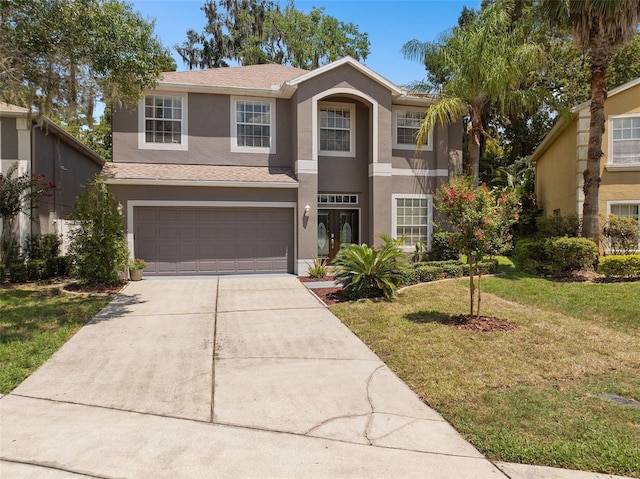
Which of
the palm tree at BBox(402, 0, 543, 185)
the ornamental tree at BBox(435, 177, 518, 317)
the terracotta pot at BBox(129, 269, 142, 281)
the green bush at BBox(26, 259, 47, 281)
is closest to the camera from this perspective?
the ornamental tree at BBox(435, 177, 518, 317)

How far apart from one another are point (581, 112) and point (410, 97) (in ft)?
19.4

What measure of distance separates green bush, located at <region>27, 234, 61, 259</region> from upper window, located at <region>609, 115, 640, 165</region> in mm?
18977

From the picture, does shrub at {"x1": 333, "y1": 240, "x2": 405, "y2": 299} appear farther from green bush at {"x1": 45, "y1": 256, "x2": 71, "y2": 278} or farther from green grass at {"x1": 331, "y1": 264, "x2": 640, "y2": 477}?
green bush at {"x1": 45, "y1": 256, "x2": 71, "y2": 278}

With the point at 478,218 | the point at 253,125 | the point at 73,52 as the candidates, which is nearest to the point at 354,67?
the point at 253,125

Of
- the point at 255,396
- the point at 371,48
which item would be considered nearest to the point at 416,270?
the point at 255,396

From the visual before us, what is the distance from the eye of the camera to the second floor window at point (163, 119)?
14.2 meters

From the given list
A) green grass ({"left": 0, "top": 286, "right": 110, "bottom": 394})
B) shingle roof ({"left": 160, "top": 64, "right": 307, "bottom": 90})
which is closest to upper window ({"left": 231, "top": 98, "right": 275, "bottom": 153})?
shingle roof ({"left": 160, "top": 64, "right": 307, "bottom": 90})

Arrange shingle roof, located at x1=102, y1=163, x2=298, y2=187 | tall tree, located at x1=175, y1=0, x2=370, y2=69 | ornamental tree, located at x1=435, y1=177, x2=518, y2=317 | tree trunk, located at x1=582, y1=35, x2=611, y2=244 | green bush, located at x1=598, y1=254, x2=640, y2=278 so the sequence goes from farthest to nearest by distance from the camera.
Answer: tall tree, located at x1=175, y1=0, x2=370, y2=69 → shingle roof, located at x1=102, y1=163, x2=298, y2=187 → tree trunk, located at x1=582, y1=35, x2=611, y2=244 → green bush, located at x1=598, y1=254, x2=640, y2=278 → ornamental tree, located at x1=435, y1=177, x2=518, y2=317

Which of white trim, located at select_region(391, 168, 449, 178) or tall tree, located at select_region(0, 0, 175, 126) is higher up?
tall tree, located at select_region(0, 0, 175, 126)

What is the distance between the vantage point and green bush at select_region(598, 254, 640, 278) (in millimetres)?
11508

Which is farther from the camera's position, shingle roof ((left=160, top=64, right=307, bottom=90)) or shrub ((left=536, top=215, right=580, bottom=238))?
shingle roof ((left=160, top=64, right=307, bottom=90))

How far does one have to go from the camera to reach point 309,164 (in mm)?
14375

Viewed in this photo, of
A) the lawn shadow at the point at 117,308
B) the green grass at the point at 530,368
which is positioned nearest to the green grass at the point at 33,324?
the lawn shadow at the point at 117,308

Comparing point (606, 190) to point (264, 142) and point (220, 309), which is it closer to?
point (264, 142)
